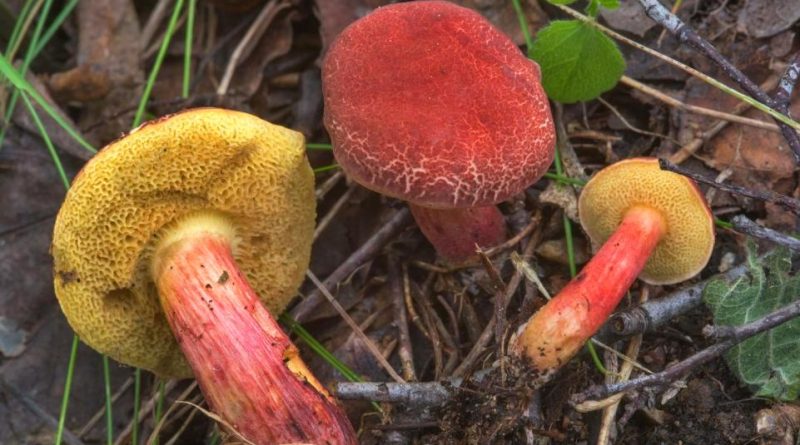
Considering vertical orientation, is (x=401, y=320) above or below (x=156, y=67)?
below

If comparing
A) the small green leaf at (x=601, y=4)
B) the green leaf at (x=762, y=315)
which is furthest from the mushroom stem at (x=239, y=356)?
the small green leaf at (x=601, y=4)

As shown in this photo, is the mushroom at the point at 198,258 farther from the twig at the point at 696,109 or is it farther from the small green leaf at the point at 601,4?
the twig at the point at 696,109

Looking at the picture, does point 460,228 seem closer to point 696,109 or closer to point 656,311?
point 656,311

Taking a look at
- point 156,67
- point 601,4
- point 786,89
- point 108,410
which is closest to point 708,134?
point 786,89

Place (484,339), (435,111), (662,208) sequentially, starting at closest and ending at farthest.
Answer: (435,111), (662,208), (484,339)

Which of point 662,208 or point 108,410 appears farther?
Result: point 108,410

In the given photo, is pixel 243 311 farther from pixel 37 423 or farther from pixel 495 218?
pixel 37 423

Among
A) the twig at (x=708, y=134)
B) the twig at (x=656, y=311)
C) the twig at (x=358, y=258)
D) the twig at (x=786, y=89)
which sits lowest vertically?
the twig at (x=656, y=311)

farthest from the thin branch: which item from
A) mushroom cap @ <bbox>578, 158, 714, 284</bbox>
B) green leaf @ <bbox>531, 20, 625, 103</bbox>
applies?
green leaf @ <bbox>531, 20, 625, 103</bbox>
